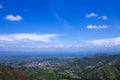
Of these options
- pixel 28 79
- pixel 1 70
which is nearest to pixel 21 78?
pixel 28 79

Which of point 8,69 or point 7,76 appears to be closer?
point 7,76

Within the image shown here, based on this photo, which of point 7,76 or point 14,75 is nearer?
point 7,76

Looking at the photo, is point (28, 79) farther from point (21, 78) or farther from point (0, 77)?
point (0, 77)

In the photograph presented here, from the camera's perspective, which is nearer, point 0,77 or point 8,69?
point 0,77

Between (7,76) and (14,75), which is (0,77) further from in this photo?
(14,75)

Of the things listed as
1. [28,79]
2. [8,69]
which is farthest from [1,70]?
[28,79]

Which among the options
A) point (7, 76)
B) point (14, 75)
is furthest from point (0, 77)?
point (14, 75)

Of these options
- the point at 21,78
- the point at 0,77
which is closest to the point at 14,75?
the point at 21,78
